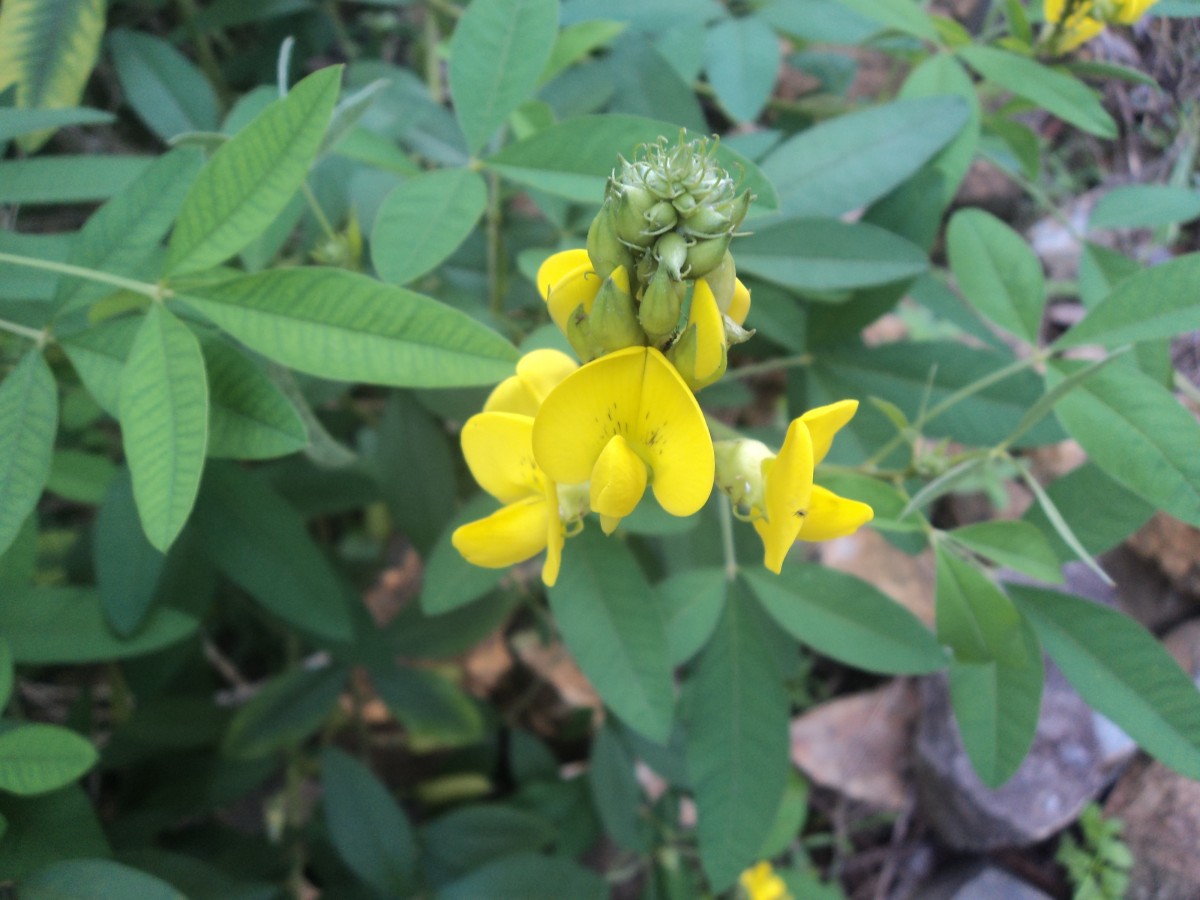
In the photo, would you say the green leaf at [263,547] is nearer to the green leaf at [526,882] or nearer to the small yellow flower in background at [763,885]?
the green leaf at [526,882]

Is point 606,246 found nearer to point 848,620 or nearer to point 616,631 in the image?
point 616,631

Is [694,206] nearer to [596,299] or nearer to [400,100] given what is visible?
[596,299]

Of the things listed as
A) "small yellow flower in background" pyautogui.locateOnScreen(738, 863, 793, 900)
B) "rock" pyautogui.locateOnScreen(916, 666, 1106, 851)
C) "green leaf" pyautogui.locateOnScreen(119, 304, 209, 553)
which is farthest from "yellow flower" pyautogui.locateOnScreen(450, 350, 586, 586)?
"rock" pyautogui.locateOnScreen(916, 666, 1106, 851)

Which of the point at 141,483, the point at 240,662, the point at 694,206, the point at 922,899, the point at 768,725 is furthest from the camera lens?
the point at 240,662

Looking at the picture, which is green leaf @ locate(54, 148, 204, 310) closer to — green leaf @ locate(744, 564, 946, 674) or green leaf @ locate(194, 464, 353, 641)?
green leaf @ locate(194, 464, 353, 641)

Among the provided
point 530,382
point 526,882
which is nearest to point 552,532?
point 530,382

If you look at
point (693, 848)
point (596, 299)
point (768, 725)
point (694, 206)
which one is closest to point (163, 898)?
point (768, 725)

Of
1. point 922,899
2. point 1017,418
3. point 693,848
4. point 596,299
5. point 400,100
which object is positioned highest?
point 596,299
